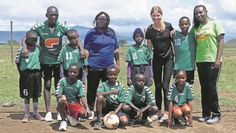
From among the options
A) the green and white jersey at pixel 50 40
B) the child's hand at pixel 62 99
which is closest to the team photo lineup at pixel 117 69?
the green and white jersey at pixel 50 40

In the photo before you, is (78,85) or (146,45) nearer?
(78,85)

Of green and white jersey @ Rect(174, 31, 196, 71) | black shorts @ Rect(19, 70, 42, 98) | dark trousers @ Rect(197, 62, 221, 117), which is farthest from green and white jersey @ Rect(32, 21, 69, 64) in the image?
dark trousers @ Rect(197, 62, 221, 117)

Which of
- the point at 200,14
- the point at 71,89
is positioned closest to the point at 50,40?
the point at 71,89

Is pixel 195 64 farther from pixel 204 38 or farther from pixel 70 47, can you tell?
pixel 70 47

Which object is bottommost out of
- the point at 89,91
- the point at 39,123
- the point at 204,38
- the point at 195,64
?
the point at 39,123

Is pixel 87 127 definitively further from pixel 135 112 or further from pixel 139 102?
pixel 139 102

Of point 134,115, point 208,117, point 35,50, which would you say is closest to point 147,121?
point 134,115

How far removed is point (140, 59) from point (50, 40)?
5.71 feet

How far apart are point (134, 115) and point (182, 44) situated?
1608mm

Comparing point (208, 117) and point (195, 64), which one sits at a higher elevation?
point (195, 64)

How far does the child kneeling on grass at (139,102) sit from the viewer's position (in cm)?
751

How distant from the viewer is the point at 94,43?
7848 mm

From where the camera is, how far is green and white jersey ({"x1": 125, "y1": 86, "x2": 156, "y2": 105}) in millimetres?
7535

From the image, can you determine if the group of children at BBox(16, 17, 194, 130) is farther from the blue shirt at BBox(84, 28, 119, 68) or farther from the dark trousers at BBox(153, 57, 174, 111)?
the blue shirt at BBox(84, 28, 119, 68)
